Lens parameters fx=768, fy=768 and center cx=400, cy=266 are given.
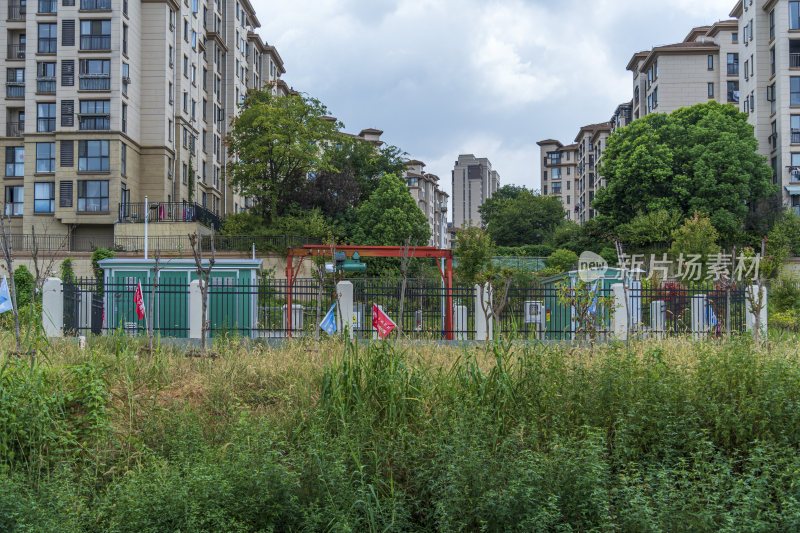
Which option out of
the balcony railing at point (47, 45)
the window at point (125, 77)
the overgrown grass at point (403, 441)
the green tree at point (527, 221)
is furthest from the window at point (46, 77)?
the green tree at point (527, 221)

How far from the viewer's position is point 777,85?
169 feet

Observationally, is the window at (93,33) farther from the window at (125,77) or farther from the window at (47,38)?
the window at (47,38)

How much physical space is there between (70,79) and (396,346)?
41267 millimetres

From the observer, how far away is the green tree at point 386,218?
5459cm

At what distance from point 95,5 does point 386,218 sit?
2315cm

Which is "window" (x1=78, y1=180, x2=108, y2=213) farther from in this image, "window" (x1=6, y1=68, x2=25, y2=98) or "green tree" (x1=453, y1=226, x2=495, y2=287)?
"green tree" (x1=453, y1=226, x2=495, y2=287)

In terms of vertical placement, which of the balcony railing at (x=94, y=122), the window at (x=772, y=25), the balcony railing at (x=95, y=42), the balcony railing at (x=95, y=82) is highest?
the window at (x=772, y=25)

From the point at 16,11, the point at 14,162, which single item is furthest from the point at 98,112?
the point at 16,11

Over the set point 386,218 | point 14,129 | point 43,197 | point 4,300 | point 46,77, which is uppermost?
point 46,77

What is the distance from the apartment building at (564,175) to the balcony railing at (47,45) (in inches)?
3316

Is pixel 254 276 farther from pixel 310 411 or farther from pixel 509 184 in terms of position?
pixel 509 184

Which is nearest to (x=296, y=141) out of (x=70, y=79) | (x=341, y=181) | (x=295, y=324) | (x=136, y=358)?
(x=341, y=181)

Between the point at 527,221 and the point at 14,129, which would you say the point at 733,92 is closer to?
the point at 527,221

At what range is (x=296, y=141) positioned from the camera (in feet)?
158
